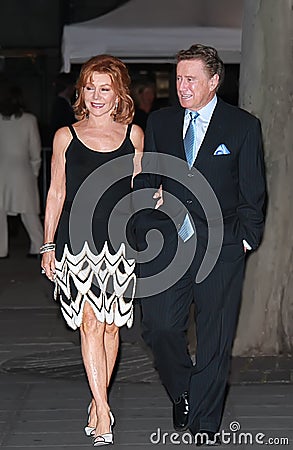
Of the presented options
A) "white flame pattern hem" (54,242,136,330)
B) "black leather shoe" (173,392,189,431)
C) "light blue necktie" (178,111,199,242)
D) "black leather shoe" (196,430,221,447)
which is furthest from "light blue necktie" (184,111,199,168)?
"black leather shoe" (196,430,221,447)

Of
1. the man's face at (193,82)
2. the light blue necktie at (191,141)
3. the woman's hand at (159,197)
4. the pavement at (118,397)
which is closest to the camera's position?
the man's face at (193,82)

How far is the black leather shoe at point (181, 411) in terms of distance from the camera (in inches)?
237

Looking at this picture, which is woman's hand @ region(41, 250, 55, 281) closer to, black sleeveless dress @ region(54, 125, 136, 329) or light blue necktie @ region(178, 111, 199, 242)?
black sleeveless dress @ region(54, 125, 136, 329)

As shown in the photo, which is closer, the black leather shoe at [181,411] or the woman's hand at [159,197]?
the woman's hand at [159,197]

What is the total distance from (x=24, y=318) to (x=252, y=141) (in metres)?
4.44

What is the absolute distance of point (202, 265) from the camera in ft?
19.0

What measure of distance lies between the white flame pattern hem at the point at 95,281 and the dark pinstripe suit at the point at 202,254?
8.0 inches

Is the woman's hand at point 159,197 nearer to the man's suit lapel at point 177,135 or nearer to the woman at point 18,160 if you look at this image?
the man's suit lapel at point 177,135

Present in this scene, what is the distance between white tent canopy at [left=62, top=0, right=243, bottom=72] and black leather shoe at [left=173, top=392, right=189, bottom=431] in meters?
6.77

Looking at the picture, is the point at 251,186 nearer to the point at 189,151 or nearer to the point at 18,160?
the point at 189,151

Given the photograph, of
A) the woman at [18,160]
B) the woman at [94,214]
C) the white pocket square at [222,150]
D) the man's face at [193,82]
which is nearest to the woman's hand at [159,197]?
the woman at [94,214]

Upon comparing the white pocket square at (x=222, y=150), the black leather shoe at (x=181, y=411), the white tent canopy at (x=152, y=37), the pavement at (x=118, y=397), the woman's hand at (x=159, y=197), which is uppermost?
the white tent canopy at (x=152, y=37)

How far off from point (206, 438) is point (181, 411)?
0.83 feet


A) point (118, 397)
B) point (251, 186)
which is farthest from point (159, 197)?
point (118, 397)
